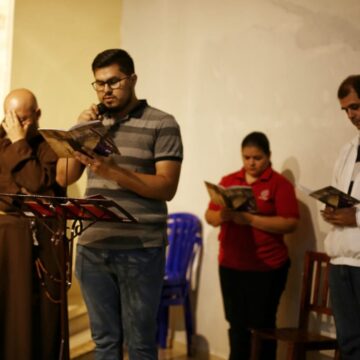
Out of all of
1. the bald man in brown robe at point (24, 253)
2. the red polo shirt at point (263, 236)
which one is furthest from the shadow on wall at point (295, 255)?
the bald man in brown robe at point (24, 253)

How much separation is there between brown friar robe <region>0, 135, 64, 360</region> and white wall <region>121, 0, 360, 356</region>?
1459 mm

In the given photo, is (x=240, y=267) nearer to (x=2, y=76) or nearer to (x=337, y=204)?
(x=337, y=204)

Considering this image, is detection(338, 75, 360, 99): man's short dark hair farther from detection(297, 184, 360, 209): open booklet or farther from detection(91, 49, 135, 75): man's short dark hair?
detection(91, 49, 135, 75): man's short dark hair

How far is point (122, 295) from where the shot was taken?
2.38 m

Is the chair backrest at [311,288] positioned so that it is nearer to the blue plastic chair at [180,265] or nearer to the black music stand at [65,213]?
the blue plastic chair at [180,265]

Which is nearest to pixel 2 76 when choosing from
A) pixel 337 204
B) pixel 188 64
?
pixel 188 64

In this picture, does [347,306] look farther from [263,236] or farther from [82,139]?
[82,139]

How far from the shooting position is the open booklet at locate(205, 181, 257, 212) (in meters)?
3.22

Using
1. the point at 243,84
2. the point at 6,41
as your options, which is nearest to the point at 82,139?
the point at 243,84

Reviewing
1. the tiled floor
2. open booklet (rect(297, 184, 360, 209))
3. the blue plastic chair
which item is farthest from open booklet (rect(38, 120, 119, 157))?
the tiled floor

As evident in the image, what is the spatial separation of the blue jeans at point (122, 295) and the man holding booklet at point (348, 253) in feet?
2.36

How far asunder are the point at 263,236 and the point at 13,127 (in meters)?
1.41

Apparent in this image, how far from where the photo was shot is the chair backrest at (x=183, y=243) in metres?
4.25

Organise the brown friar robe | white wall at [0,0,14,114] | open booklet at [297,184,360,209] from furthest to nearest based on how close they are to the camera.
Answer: white wall at [0,0,14,114] → the brown friar robe → open booklet at [297,184,360,209]
